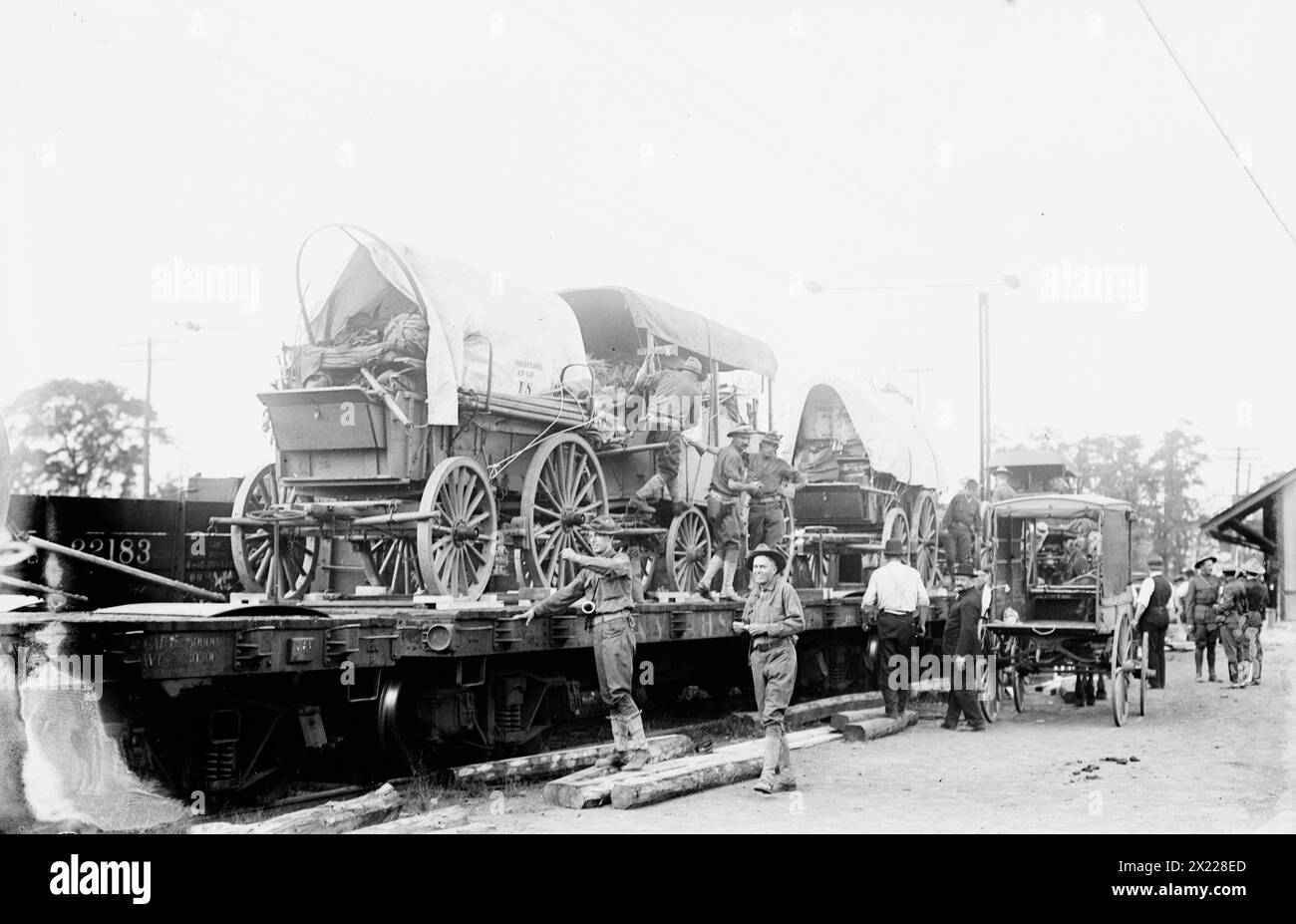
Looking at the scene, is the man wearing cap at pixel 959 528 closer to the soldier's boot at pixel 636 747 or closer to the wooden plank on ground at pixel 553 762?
the wooden plank on ground at pixel 553 762

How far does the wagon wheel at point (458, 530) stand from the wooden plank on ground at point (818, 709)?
3.03m

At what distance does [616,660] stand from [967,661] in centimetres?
501

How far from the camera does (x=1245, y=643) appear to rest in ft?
59.4

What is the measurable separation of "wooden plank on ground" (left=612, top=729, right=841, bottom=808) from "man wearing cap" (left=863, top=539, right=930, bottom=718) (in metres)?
3.04

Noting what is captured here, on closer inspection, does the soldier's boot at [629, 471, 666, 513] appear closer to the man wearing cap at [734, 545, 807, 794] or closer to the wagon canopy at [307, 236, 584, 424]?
the wagon canopy at [307, 236, 584, 424]

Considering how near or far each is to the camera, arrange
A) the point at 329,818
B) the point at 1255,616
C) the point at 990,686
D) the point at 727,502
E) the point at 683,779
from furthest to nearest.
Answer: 1. the point at 1255,616
2. the point at 990,686
3. the point at 727,502
4. the point at 683,779
5. the point at 329,818

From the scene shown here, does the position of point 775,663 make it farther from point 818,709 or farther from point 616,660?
point 818,709

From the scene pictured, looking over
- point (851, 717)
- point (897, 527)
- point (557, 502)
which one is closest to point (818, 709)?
point (851, 717)

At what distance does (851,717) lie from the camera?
12445mm

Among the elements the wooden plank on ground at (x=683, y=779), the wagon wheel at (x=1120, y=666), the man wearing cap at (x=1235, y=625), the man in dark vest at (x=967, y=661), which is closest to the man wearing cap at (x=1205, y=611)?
the man wearing cap at (x=1235, y=625)
